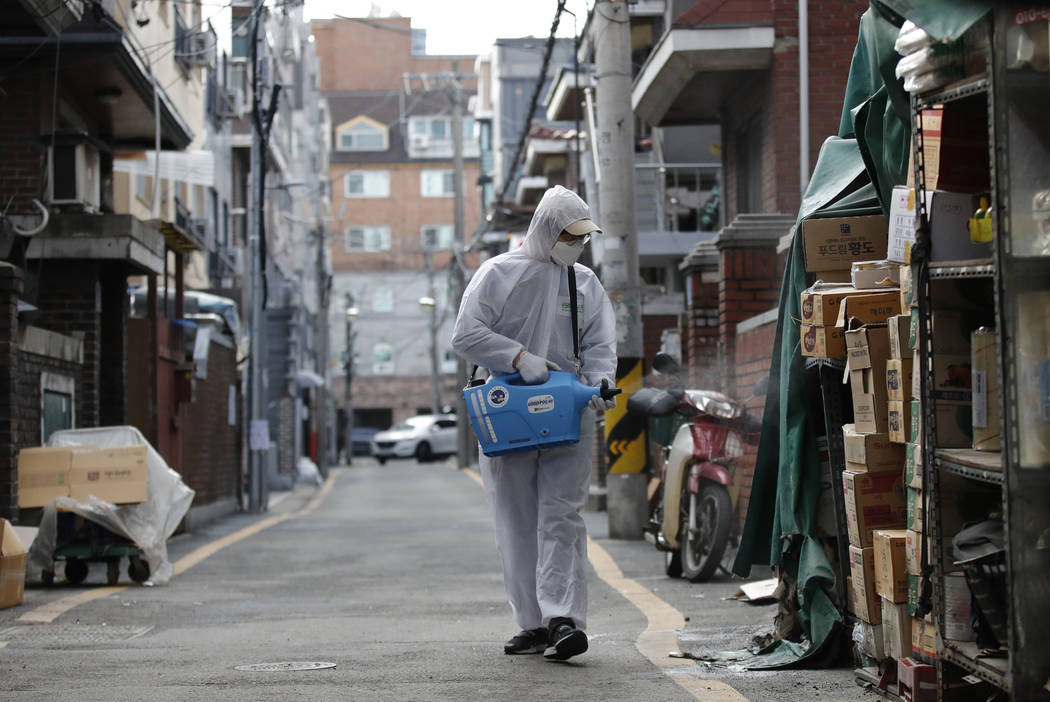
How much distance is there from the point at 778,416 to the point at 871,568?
1370mm

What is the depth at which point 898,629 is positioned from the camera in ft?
17.3

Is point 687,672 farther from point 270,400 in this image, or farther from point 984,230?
point 270,400

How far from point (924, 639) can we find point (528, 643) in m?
2.32

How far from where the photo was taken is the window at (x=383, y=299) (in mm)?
77000

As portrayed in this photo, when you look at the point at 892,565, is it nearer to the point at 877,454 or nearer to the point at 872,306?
the point at 877,454

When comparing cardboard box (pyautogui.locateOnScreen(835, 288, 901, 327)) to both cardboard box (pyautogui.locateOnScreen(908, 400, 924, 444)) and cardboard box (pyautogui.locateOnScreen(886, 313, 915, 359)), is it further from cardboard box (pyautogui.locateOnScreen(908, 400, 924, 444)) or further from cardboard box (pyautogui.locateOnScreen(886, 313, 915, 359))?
cardboard box (pyautogui.locateOnScreen(908, 400, 924, 444))

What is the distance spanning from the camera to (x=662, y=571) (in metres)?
11.2

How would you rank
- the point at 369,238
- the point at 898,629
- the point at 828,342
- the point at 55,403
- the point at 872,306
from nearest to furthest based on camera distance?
the point at 898,629 < the point at 872,306 < the point at 828,342 < the point at 55,403 < the point at 369,238

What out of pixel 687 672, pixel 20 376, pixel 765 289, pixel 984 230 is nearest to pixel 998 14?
pixel 984 230

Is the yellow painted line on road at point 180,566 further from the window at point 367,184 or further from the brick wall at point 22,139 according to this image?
the window at point 367,184

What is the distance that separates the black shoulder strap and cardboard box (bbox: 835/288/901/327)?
1560mm

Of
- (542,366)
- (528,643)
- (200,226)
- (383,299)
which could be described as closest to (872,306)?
(542,366)

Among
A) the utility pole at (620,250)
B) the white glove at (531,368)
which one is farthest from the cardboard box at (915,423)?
the utility pole at (620,250)

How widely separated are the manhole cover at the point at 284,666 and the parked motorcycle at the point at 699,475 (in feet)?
12.4
